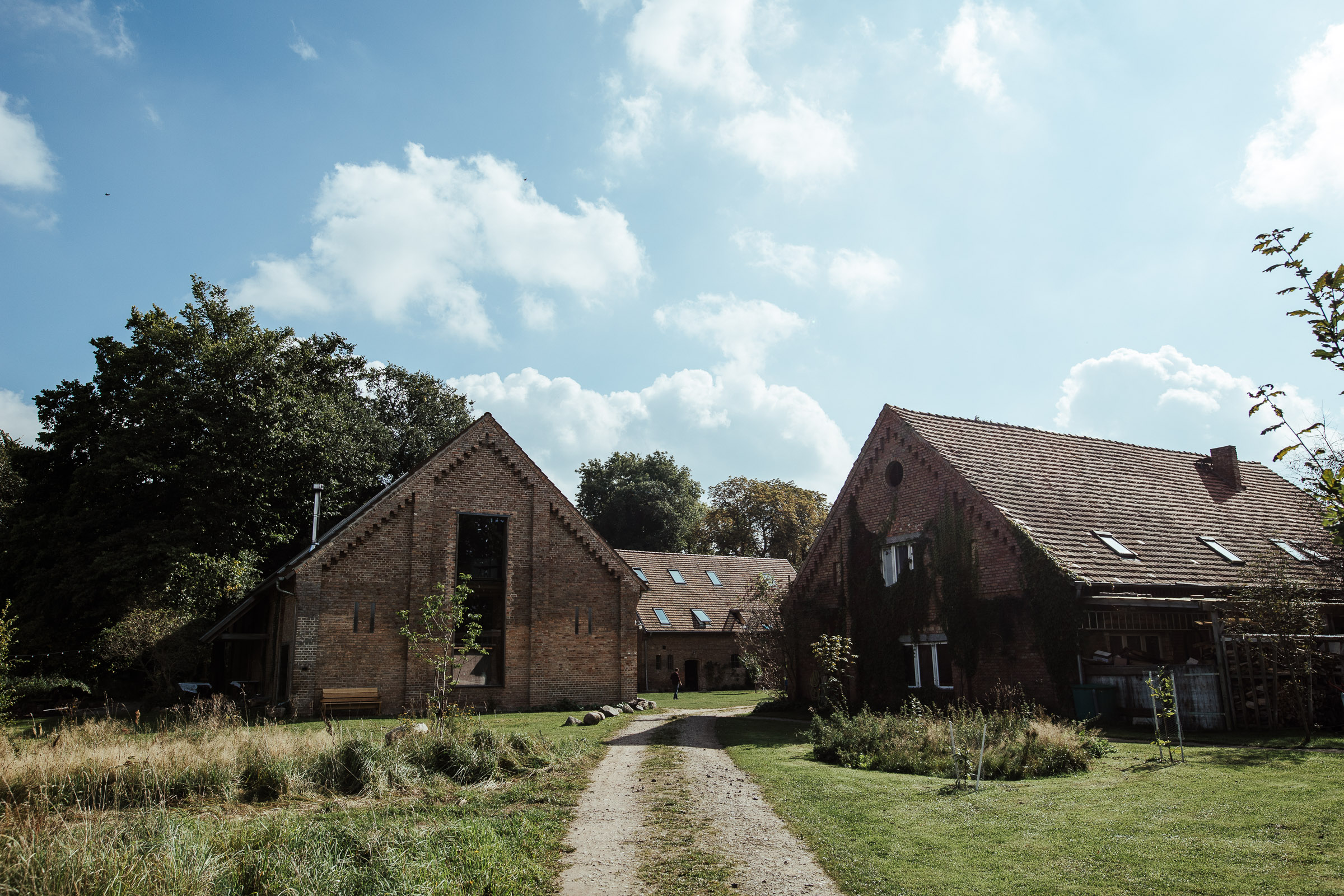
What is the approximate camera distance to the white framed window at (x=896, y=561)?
23.2 metres

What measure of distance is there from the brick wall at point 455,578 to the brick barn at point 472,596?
4cm

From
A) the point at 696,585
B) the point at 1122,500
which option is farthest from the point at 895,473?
the point at 696,585

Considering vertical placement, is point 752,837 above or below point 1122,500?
below

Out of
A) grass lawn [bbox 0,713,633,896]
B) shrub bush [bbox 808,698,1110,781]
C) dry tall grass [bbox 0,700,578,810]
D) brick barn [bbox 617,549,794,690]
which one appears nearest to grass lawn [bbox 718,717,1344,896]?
shrub bush [bbox 808,698,1110,781]

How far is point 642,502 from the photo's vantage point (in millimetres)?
57312

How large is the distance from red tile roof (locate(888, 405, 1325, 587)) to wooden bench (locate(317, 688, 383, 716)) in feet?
61.3

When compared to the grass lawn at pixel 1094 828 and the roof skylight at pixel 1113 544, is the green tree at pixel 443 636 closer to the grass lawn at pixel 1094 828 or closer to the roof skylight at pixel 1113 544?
the grass lawn at pixel 1094 828

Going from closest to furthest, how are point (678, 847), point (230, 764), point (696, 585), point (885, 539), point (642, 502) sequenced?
1. point (678, 847)
2. point (230, 764)
3. point (885, 539)
4. point (696, 585)
5. point (642, 502)

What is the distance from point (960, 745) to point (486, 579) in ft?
62.7

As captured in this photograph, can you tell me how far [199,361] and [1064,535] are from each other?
31.8 metres

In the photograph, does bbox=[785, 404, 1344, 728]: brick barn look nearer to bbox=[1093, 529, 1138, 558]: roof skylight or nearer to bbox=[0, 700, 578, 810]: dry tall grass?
bbox=[1093, 529, 1138, 558]: roof skylight

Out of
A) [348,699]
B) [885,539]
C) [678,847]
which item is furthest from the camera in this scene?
[348,699]

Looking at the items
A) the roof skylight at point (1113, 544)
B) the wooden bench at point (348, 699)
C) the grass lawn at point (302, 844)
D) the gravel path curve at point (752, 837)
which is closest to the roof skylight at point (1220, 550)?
the roof skylight at point (1113, 544)

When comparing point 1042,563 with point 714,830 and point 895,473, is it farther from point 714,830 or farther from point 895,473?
point 714,830
